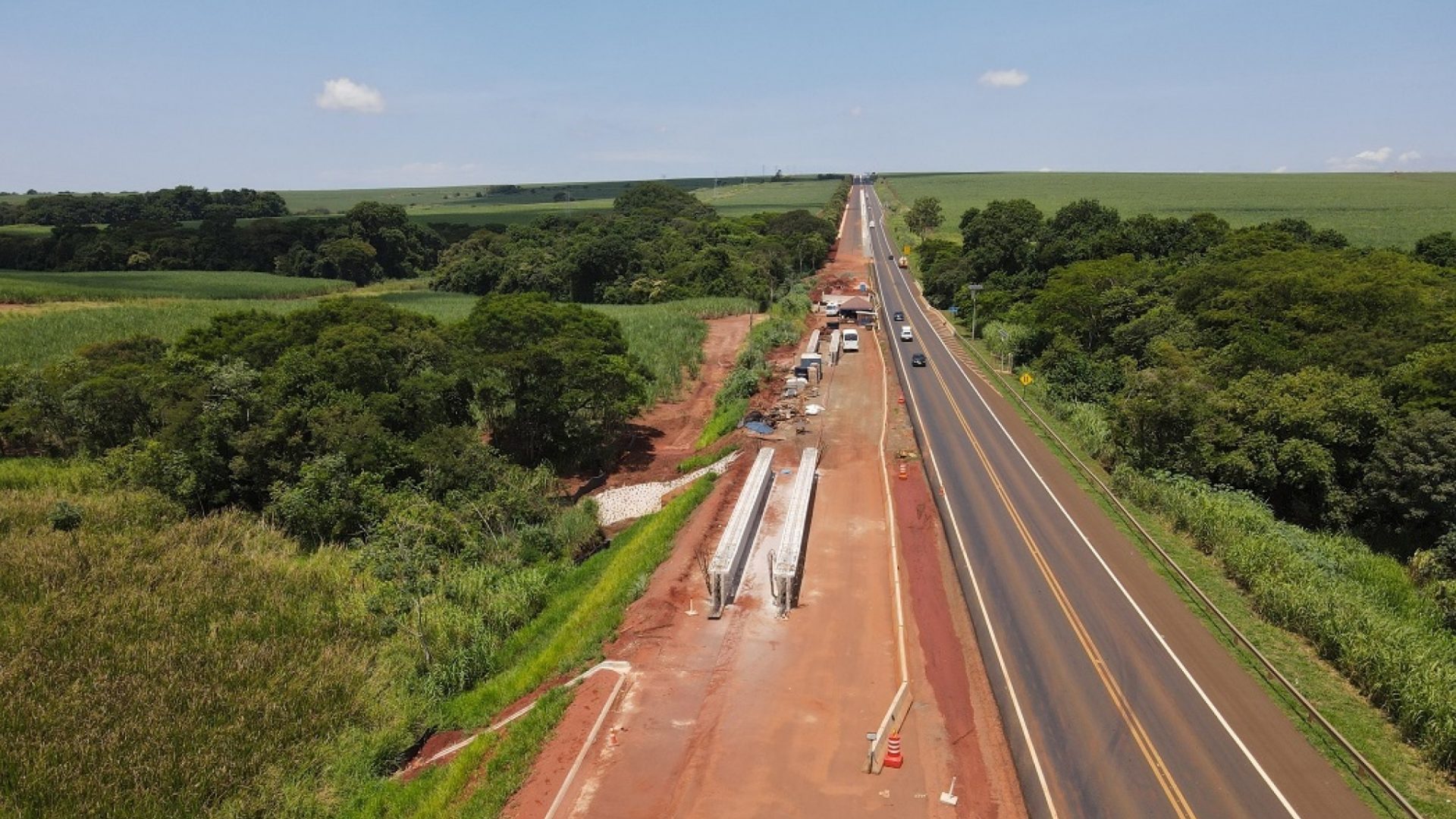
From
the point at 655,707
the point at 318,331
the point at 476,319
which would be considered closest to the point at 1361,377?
the point at 655,707

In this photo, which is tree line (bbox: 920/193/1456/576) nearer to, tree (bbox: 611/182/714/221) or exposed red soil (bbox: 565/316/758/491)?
exposed red soil (bbox: 565/316/758/491)

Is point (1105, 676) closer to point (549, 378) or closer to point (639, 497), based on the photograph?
point (639, 497)

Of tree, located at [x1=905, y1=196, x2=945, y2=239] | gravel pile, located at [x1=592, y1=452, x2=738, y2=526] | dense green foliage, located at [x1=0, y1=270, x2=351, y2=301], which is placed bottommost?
gravel pile, located at [x1=592, y1=452, x2=738, y2=526]

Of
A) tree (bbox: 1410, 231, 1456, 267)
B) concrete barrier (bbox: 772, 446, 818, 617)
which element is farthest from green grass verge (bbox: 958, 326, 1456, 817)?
tree (bbox: 1410, 231, 1456, 267)

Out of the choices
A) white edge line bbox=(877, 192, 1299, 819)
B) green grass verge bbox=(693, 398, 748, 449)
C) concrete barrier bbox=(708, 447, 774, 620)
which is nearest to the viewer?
white edge line bbox=(877, 192, 1299, 819)

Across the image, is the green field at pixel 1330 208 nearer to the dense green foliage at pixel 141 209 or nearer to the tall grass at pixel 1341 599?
the tall grass at pixel 1341 599

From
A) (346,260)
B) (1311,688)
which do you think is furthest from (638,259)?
(1311,688)
